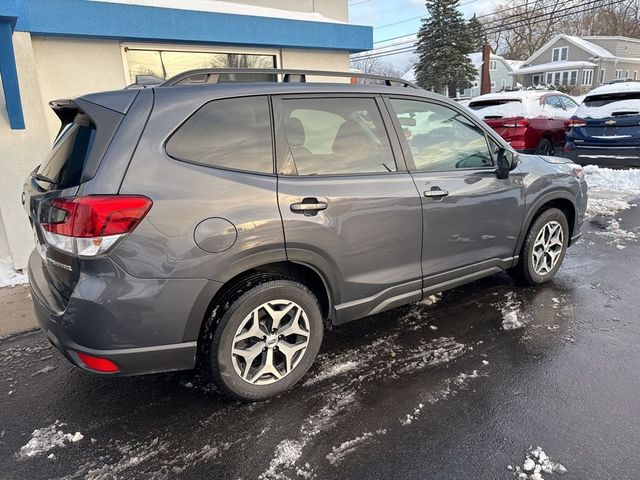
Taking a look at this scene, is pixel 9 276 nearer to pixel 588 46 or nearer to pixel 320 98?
pixel 320 98

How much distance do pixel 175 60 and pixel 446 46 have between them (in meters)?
41.3

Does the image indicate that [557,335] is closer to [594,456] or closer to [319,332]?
[594,456]

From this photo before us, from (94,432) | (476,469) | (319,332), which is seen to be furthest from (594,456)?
(94,432)

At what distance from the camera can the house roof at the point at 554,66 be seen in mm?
42694

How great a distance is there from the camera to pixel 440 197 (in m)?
3.38

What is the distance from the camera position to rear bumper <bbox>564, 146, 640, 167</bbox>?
9711 mm

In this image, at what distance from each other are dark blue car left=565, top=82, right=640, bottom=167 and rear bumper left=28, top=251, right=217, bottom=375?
1015 centimetres

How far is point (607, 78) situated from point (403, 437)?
175 ft

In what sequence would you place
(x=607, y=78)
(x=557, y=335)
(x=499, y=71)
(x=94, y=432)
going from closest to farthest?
(x=94, y=432) < (x=557, y=335) < (x=607, y=78) < (x=499, y=71)

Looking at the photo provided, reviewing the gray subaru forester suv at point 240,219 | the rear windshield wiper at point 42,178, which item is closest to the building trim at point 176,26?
the rear windshield wiper at point 42,178

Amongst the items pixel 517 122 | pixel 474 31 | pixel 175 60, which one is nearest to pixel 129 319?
pixel 175 60

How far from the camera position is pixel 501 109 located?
1112 centimetres

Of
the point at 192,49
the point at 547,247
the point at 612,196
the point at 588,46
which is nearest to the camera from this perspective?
the point at 547,247

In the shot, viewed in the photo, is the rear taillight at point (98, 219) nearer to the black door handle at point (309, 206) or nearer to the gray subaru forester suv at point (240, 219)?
the gray subaru forester suv at point (240, 219)
